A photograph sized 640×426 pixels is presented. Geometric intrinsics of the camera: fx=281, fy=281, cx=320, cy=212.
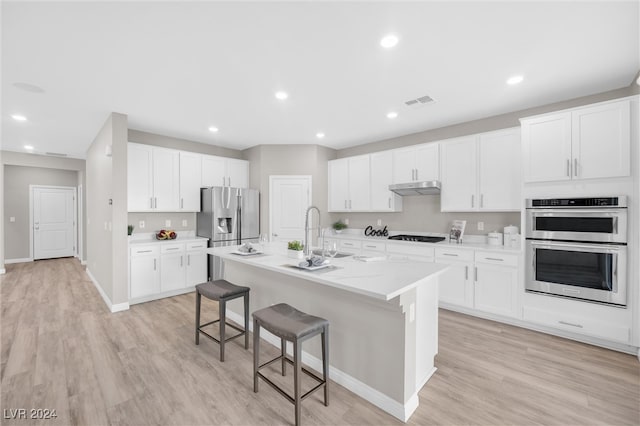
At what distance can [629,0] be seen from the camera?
1801 millimetres

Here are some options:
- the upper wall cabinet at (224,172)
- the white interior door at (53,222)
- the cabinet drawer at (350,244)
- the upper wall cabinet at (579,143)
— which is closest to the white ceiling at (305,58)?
the upper wall cabinet at (579,143)

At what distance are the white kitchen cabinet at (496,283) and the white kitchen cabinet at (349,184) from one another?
2107 mm

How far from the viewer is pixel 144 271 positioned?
4172 millimetres

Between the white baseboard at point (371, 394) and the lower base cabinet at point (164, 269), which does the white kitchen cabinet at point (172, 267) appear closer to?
the lower base cabinet at point (164, 269)

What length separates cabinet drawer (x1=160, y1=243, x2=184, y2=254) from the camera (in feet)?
14.4

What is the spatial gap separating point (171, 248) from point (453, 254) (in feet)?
13.8

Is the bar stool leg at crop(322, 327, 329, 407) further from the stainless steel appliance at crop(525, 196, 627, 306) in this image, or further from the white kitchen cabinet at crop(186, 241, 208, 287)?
the white kitchen cabinet at crop(186, 241, 208, 287)

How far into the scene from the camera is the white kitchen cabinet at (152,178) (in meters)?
4.34

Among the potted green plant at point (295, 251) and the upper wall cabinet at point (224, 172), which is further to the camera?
the upper wall cabinet at point (224, 172)

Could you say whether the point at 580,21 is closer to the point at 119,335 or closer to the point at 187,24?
the point at 187,24

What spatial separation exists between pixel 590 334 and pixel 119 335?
4.96m

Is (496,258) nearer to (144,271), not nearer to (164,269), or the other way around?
(164,269)

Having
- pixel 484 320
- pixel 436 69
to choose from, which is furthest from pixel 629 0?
pixel 484 320

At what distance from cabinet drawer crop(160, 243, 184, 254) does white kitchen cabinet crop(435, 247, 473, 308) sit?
3.94 metres
